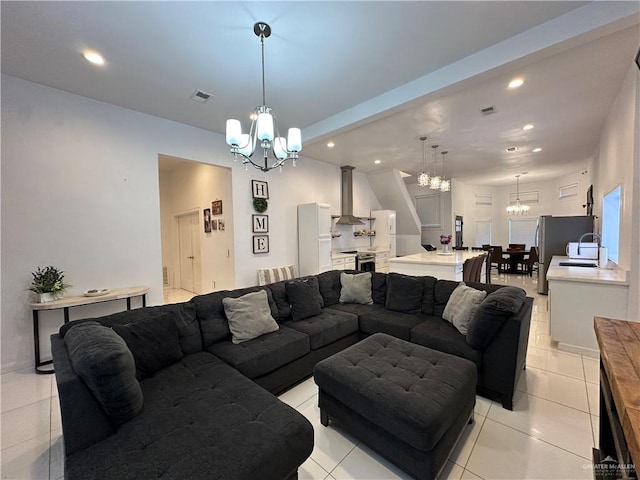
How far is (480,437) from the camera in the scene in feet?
6.27

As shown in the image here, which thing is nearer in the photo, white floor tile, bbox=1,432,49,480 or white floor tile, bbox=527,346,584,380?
white floor tile, bbox=1,432,49,480

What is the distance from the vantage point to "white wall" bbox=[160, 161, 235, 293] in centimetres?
505

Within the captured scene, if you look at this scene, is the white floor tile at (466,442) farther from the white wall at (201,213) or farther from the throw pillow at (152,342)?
the white wall at (201,213)

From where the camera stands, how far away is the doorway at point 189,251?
21.0ft

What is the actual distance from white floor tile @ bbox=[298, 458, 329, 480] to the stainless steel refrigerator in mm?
6024

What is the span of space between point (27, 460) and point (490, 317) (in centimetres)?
350

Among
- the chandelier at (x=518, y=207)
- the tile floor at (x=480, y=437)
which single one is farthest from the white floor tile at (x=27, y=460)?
the chandelier at (x=518, y=207)

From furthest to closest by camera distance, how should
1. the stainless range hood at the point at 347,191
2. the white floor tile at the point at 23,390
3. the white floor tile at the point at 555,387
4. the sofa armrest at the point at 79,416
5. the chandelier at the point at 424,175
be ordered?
the stainless range hood at the point at 347,191 < the chandelier at the point at 424,175 < the white floor tile at the point at 23,390 < the white floor tile at the point at 555,387 < the sofa armrest at the point at 79,416

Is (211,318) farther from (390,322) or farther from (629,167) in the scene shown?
(629,167)

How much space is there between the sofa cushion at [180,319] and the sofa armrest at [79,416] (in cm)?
72

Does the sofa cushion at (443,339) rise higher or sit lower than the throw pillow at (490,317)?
lower

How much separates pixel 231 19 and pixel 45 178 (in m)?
2.88

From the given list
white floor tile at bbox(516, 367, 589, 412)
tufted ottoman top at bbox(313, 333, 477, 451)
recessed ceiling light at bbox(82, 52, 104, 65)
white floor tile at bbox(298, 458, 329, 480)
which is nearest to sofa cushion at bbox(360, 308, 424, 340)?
tufted ottoman top at bbox(313, 333, 477, 451)

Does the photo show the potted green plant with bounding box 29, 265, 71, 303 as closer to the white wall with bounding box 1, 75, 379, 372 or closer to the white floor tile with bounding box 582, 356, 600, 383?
the white wall with bounding box 1, 75, 379, 372
